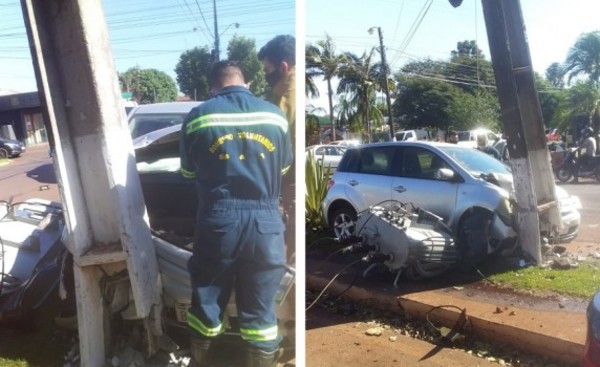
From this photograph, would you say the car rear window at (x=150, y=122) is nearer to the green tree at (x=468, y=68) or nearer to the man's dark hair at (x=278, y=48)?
the man's dark hair at (x=278, y=48)

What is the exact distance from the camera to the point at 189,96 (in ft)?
8.16

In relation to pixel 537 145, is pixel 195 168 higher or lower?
higher

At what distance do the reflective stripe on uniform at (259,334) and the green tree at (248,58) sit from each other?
3.37 ft

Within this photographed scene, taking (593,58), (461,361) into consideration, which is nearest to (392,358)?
(461,361)

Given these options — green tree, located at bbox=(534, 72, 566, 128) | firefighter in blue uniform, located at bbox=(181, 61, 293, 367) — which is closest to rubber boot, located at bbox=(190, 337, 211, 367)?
firefighter in blue uniform, located at bbox=(181, 61, 293, 367)

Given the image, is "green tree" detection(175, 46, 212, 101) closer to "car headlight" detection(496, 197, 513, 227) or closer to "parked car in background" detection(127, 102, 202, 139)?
"parked car in background" detection(127, 102, 202, 139)

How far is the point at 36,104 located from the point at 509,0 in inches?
192

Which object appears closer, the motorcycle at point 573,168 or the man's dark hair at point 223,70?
the man's dark hair at point 223,70

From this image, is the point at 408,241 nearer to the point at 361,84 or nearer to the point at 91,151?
the point at 91,151

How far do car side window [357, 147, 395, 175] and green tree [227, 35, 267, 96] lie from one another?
4702mm

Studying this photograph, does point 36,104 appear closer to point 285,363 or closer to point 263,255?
point 263,255

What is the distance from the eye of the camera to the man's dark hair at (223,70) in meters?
2.43

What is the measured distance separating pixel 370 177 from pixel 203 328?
16.5 feet

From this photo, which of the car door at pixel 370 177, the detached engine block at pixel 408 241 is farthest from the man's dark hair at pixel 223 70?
the car door at pixel 370 177
